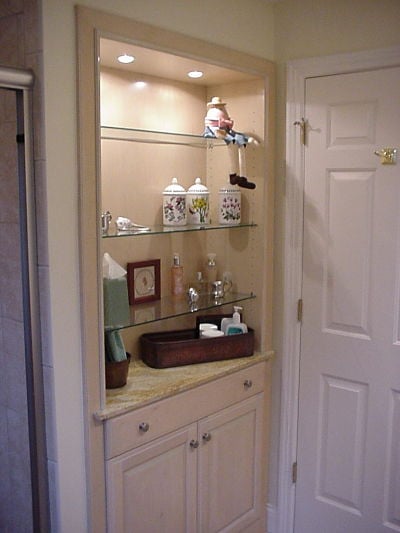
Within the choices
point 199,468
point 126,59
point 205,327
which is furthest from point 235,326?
point 126,59

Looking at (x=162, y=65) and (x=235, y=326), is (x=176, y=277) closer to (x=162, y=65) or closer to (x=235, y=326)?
(x=235, y=326)

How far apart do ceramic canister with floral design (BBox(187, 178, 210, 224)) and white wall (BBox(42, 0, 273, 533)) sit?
692 millimetres

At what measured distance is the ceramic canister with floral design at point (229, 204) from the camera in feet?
8.40

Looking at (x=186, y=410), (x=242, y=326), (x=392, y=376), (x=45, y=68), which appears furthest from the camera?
(x=242, y=326)

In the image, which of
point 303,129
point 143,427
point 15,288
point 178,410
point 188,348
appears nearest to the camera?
point 15,288

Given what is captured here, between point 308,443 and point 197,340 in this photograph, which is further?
point 308,443

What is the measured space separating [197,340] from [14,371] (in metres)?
0.78

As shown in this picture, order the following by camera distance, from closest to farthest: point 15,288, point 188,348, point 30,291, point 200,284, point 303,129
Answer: point 30,291
point 15,288
point 188,348
point 303,129
point 200,284

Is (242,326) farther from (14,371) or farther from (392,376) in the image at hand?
(14,371)

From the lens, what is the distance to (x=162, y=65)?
7.30 ft

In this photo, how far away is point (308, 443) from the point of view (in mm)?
2646

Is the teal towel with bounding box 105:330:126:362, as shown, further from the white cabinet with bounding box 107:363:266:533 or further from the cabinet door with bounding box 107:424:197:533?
the cabinet door with bounding box 107:424:197:533

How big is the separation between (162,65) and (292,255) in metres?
0.97

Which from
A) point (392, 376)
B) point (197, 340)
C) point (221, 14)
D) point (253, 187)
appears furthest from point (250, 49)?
point (392, 376)
